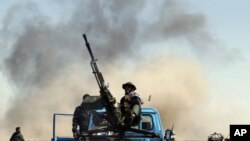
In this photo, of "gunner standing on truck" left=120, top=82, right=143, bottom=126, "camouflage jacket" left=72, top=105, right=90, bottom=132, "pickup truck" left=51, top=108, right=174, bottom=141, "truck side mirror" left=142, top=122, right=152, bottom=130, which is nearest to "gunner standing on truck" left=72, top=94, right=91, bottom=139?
"camouflage jacket" left=72, top=105, right=90, bottom=132

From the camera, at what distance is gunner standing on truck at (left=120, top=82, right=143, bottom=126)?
13.9 metres

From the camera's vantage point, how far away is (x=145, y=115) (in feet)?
54.3

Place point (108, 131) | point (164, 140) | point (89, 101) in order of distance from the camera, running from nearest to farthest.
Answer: point (108, 131) < point (164, 140) < point (89, 101)

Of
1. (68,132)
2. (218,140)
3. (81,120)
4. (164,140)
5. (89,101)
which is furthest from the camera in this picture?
(68,132)

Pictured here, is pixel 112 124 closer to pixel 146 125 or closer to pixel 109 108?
pixel 109 108

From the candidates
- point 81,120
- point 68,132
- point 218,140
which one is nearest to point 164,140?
point 81,120

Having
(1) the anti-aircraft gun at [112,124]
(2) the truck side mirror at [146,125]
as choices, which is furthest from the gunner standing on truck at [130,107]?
(2) the truck side mirror at [146,125]

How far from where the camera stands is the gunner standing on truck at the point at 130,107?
1385 cm

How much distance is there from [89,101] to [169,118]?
38.6m

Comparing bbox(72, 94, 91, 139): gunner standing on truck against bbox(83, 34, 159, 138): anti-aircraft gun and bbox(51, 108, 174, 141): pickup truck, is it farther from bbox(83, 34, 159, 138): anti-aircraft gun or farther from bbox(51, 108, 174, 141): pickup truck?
bbox(83, 34, 159, 138): anti-aircraft gun

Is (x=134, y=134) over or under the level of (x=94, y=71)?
under

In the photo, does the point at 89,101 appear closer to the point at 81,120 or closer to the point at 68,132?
the point at 81,120

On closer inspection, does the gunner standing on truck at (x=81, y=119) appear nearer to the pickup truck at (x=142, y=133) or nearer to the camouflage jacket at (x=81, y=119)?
the camouflage jacket at (x=81, y=119)

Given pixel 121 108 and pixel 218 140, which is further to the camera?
pixel 218 140
